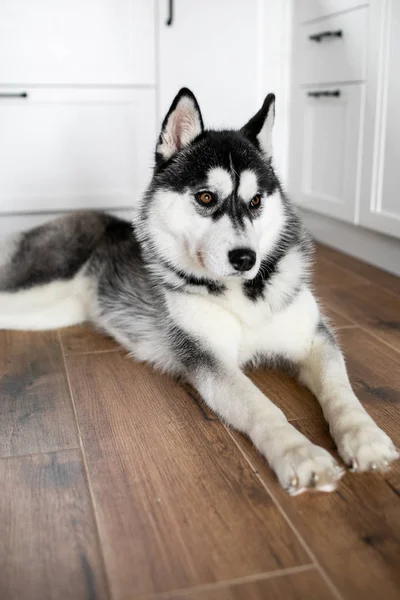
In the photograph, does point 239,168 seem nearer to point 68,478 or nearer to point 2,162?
point 68,478

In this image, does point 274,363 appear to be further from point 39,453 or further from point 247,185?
point 39,453

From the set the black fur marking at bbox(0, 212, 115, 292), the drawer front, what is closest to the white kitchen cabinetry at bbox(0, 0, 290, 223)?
the drawer front

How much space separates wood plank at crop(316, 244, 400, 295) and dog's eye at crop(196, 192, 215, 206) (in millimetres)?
1369

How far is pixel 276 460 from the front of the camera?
1.38m

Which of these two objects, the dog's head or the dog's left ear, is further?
the dog's left ear

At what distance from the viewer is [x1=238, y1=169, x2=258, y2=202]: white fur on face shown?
67.9 inches

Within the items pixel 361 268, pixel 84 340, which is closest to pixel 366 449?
pixel 84 340

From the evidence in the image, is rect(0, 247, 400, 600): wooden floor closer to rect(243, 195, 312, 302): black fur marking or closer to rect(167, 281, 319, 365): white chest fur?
rect(167, 281, 319, 365): white chest fur

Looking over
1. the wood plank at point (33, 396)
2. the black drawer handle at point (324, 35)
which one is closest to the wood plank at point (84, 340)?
the wood plank at point (33, 396)

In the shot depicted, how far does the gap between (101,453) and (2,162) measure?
7.82 ft

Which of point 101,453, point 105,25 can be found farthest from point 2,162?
point 101,453

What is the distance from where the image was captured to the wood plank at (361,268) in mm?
2937

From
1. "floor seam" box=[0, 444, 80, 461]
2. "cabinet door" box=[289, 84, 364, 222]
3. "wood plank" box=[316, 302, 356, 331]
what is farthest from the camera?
"cabinet door" box=[289, 84, 364, 222]

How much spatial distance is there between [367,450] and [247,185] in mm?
746
